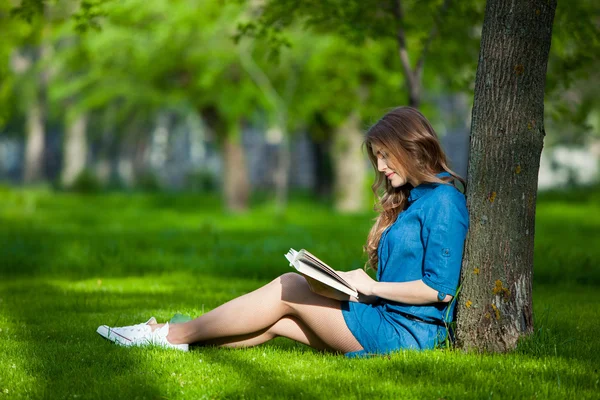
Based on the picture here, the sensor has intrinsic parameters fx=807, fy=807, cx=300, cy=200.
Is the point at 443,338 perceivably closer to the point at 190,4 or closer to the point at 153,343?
the point at 153,343

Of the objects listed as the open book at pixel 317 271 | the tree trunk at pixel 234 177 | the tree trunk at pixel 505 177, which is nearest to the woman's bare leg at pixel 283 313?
the open book at pixel 317 271

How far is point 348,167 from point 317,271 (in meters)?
15.3

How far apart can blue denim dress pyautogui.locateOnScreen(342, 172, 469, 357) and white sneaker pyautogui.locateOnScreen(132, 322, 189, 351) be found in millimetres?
1002

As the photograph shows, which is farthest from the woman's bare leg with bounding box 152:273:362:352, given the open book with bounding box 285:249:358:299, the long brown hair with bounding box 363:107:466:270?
the long brown hair with bounding box 363:107:466:270

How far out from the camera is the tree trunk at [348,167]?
18.9m

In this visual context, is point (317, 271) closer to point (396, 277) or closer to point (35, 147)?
point (396, 277)

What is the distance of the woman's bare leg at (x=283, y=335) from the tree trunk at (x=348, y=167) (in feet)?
46.8

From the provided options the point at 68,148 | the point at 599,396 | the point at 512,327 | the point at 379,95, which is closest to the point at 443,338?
the point at 512,327

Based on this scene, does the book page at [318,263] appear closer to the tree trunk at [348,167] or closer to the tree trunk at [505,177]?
the tree trunk at [505,177]

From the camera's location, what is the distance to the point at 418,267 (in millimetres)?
4223

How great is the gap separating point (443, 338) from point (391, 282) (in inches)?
20.3

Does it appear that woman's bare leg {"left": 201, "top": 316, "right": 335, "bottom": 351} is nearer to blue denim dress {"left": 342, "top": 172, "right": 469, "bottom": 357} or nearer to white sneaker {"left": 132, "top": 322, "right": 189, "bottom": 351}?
white sneaker {"left": 132, "top": 322, "right": 189, "bottom": 351}

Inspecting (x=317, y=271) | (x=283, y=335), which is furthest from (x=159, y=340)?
(x=317, y=271)

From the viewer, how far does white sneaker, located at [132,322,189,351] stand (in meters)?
4.62
